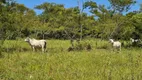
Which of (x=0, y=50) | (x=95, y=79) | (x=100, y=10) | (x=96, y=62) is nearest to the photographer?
(x=95, y=79)

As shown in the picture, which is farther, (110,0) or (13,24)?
(110,0)

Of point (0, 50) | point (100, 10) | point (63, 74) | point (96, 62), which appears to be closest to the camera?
point (63, 74)

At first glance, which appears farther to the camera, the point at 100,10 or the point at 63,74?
the point at 100,10

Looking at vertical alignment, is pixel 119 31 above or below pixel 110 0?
below

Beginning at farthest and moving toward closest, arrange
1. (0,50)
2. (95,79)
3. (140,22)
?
(140,22), (0,50), (95,79)

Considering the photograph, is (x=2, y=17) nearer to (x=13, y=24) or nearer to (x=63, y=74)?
(x=13, y=24)

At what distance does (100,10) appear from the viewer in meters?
27.6

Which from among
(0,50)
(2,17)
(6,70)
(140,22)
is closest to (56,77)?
(6,70)

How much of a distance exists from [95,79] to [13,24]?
1413cm

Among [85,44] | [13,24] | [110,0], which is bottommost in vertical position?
[85,44]

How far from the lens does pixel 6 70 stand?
7758 millimetres

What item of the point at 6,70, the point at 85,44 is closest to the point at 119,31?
the point at 85,44

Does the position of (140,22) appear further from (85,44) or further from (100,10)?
(85,44)

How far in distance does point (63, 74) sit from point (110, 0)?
1950 centimetres
